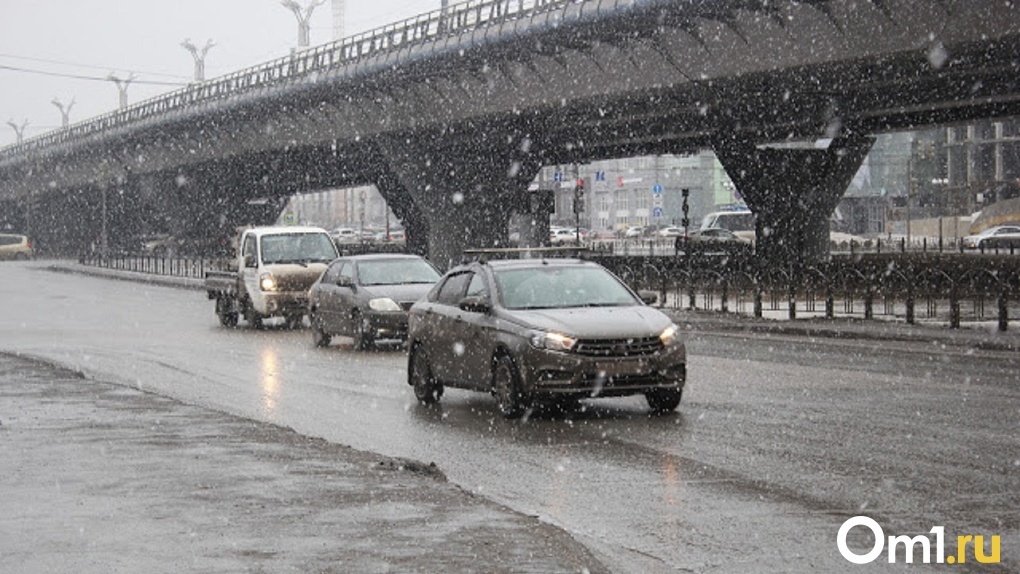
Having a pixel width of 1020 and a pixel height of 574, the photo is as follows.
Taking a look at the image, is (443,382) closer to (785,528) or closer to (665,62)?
(785,528)

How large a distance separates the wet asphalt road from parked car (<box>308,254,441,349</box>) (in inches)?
23.9

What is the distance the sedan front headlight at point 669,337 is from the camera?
14.9 meters

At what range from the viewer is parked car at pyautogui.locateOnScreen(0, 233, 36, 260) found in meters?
118

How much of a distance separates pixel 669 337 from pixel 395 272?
1245cm

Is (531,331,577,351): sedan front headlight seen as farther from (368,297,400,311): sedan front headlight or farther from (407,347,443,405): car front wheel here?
(368,297,400,311): sedan front headlight

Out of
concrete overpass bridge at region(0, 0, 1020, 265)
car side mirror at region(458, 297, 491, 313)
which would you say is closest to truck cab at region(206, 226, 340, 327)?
concrete overpass bridge at region(0, 0, 1020, 265)

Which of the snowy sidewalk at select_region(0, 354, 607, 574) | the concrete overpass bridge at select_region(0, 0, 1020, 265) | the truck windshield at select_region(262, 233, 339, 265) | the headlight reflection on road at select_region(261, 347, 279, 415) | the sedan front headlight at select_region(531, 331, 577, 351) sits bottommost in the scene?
the headlight reflection on road at select_region(261, 347, 279, 415)

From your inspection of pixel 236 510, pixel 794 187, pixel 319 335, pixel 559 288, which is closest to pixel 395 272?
pixel 319 335

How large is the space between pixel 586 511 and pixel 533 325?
520cm

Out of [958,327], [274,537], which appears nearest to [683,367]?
[274,537]

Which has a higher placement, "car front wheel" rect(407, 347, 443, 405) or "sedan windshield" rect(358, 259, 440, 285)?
"sedan windshield" rect(358, 259, 440, 285)

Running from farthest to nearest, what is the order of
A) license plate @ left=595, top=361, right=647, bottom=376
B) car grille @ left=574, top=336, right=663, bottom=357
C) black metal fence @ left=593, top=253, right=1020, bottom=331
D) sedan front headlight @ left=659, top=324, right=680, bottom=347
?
1. black metal fence @ left=593, top=253, right=1020, bottom=331
2. sedan front headlight @ left=659, top=324, right=680, bottom=347
3. car grille @ left=574, top=336, right=663, bottom=357
4. license plate @ left=595, top=361, right=647, bottom=376

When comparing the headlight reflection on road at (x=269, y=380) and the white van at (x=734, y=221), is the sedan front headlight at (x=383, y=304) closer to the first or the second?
the headlight reflection on road at (x=269, y=380)

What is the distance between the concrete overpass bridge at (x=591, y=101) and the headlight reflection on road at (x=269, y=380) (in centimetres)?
1860
